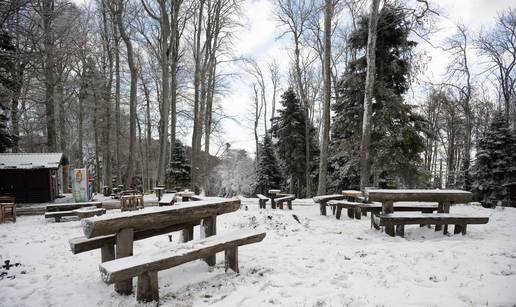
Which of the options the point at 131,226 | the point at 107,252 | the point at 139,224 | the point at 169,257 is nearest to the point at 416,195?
the point at 169,257

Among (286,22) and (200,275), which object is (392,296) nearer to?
(200,275)

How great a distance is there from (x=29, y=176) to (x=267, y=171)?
51.6 ft

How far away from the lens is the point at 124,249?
3820mm

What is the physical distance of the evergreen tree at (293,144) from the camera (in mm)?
22703

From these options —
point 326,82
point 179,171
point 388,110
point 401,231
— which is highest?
point 326,82

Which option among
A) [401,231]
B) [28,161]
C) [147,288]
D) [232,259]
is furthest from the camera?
[28,161]

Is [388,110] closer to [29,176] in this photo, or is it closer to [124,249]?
[124,249]

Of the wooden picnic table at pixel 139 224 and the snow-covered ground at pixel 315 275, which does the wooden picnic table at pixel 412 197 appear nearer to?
the snow-covered ground at pixel 315 275

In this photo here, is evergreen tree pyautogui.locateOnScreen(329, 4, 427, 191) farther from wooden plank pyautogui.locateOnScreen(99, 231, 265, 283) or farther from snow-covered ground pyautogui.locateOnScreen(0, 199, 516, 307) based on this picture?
wooden plank pyautogui.locateOnScreen(99, 231, 265, 283)

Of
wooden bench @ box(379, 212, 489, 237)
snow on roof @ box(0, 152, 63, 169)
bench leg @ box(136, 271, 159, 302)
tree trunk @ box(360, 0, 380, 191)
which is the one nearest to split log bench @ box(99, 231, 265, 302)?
bench leg @ box(136, 271, 159, 302)

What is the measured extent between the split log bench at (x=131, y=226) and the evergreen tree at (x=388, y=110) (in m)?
10.2

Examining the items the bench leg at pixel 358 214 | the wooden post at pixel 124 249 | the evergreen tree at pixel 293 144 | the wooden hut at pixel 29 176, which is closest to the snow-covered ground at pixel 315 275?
the wooden post at pixel 124 249

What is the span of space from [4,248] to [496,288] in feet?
29.1

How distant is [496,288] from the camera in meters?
3.40
